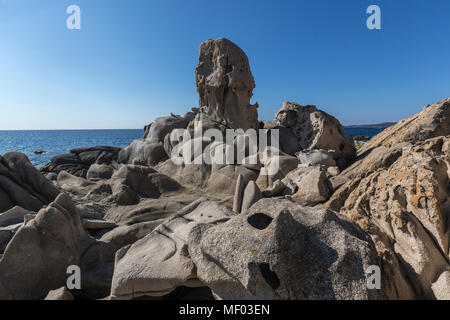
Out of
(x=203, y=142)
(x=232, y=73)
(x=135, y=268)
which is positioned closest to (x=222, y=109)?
(x=232, y=73)

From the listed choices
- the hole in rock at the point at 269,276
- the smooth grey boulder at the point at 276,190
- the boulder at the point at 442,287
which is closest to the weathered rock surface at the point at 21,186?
the smooth grey boulder at the point at 276,190

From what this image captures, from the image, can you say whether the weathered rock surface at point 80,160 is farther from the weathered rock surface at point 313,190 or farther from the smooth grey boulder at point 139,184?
the weathered rock surface at point 313,190

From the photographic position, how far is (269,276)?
1.91 metres

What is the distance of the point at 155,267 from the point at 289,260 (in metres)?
1.19

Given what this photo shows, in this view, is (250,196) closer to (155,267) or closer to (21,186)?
(155,267)

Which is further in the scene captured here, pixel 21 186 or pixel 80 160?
pixel 80 160

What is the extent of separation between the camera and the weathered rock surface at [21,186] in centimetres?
500

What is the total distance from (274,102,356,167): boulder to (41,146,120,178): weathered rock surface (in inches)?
375

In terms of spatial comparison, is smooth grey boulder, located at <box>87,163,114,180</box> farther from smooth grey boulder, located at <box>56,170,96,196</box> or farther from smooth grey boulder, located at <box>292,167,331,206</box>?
smooth grey boulder, located at <box>292,167,331,206</box>

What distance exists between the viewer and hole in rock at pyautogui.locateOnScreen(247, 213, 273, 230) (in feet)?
7.60

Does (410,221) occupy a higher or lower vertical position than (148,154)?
lower

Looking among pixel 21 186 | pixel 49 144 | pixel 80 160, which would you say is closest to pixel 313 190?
pixel 21 186

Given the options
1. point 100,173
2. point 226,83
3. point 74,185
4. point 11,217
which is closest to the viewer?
point 11,217
